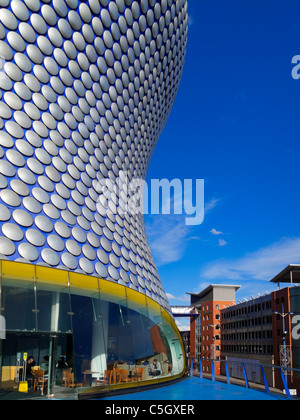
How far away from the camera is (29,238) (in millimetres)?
12039

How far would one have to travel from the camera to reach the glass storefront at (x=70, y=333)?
428 inches

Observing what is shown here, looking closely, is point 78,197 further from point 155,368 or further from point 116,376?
point 155,368

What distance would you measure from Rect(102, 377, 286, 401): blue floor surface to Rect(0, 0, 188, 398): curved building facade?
71 centimetres

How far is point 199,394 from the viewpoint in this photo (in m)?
12.6

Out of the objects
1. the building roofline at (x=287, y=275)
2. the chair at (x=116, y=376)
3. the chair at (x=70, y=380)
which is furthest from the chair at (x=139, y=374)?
the building roofline at (x=287, y=275)

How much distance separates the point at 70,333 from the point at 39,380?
141cm

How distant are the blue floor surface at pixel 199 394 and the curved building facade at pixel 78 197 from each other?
2.32 feet

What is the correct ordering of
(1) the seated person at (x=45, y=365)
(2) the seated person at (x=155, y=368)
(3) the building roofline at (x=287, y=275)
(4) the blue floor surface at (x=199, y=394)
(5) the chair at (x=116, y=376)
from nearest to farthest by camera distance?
(1) the seated person at (x=45, y=365) < (4) the blue floor surface at (x=199, y=394) < (5) the chair at (x=116, y=376) < (2) the seated person at (x=155, y=368) < (3) the building roofline at (x=287, y=275)

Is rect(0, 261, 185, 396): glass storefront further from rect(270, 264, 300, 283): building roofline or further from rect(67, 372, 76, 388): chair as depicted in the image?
rect(270, 264, 300, 283): building roofline

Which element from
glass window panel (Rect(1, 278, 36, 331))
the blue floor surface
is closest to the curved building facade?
glass window panel (Rect(1, 278, 36, 331))

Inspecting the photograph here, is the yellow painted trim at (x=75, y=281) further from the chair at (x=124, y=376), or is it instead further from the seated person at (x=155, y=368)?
the chair at (x=124, y=376)

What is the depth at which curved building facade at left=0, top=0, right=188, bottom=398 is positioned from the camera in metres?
11.5

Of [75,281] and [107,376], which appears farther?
[75,281]

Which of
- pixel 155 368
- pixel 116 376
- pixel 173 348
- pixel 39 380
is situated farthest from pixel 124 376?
pixel 173 348
